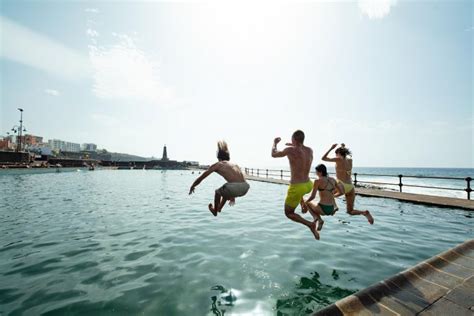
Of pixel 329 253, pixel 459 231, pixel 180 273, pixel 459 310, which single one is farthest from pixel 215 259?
pixel 459 231

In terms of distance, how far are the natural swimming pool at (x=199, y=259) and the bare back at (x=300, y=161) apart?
1.74m

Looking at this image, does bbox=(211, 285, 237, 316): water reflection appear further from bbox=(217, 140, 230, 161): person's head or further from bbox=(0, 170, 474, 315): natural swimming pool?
bbox=(217, 140, 230, 161): person's head

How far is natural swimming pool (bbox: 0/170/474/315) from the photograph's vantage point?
10.7 ft

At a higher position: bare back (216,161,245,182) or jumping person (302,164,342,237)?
bare back (216,161,245,182)

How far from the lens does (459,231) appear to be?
634 cm

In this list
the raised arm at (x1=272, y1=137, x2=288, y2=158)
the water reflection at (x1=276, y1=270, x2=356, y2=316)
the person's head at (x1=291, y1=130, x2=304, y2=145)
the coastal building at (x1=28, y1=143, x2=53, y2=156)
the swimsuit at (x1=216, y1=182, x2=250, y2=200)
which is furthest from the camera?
the coastal building at (x1=28, y1=143, x2=53, y2=156)

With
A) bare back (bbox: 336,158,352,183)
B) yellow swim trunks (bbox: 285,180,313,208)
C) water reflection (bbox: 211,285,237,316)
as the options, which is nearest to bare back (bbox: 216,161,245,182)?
yellow swim trunks (bbox: 285,180,313,208)

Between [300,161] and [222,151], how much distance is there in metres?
1.56

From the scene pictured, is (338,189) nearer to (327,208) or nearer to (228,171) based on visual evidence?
(327,208)

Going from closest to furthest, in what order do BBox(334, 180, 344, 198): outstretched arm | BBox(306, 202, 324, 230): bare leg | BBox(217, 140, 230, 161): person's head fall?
BBox(217, 140, 230, 161): person's head < BBox(306, 202, 324, 230): bare leg < BBox(334, 180, 344, 198): outstretched arm

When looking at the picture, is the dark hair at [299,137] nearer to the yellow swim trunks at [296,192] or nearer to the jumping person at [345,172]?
the yellow swim trunks at [296,192]

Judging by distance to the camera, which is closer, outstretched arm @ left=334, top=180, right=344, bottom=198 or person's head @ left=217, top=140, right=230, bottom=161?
person's head @ left=217, top=140, right=230, bottom=161

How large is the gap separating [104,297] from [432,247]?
683 centimetres

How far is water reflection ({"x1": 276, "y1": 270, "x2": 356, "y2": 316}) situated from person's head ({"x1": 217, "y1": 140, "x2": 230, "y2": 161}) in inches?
102
